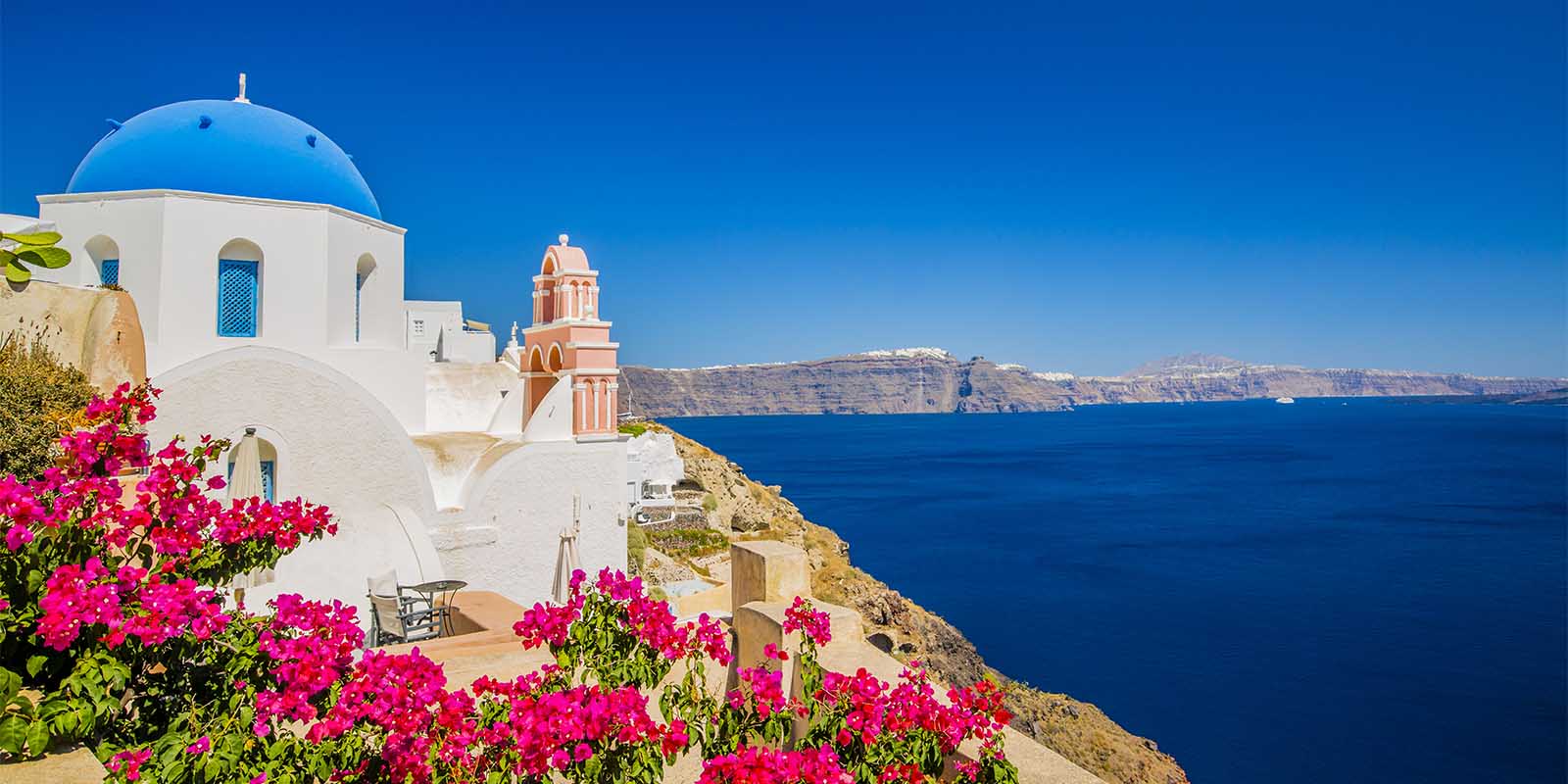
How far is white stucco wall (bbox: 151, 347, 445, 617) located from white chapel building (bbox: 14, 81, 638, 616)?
17 mm

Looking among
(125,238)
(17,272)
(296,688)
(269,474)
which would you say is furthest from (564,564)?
(17,272)

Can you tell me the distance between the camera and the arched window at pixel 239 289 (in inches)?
419

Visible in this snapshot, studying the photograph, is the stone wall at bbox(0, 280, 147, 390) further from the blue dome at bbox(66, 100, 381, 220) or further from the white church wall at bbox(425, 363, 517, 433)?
the white church wall at bbox(425, 363, 517, 433)

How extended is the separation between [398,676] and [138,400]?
1.35m

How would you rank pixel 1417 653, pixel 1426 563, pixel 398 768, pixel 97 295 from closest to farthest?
pixel 398 768
pixel 97 295
pixel 1417 653
pixel 1426 563

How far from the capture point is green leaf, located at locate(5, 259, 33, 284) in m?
1.99

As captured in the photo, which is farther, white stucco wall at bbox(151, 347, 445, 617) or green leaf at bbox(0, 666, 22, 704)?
white stucco wall at bbox(151, 347, 445, 617)

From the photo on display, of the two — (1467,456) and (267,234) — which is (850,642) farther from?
(1467,456)

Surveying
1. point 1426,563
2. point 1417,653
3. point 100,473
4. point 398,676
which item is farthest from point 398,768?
point 1426,563

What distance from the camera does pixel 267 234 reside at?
10.7m

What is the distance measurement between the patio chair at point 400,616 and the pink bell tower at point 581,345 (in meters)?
3.71

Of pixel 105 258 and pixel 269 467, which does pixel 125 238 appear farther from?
pixel 269 467

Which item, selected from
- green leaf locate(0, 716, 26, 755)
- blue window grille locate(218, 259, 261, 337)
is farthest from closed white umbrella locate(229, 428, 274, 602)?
green leaf locate(0, 716, 26, 755)

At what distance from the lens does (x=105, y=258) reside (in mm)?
10570
